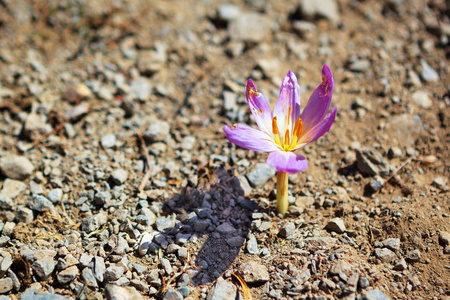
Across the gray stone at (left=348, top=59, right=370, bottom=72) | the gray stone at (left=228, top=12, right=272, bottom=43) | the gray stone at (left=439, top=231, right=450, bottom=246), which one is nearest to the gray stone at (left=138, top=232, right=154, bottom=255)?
the gray stone at (left=439, top=231, right=450, bottom=246)

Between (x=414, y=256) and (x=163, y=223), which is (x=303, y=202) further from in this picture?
(x=163, y=223)

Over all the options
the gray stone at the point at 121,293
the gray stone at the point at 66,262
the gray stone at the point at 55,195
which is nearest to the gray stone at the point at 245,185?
the gray stone at the point at 121,293

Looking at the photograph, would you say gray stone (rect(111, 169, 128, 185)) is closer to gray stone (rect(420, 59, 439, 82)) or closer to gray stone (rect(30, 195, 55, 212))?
gray stone (rect(30, 195, 55, 212))

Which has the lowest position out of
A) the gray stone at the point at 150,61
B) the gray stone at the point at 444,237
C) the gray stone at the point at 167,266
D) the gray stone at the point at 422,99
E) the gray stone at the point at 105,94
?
the gray stone at the point at 167,266

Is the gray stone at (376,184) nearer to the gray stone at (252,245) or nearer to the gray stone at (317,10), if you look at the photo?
the gray stone at (252,245)

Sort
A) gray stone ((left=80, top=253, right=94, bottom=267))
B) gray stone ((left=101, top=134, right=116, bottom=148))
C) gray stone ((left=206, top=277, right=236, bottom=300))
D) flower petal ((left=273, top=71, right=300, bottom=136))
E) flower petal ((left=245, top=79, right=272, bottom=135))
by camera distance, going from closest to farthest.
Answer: gray stone ((left=206, top=277, right=236, bottom=300)), gray stone ((left=80, top=253, right=94, bottom=267)), flower petal ((left=245, top=79, right=272, bottom=135)), flower petal ((left=273, top=71, right=300, bottom=136)), gray stone ((left=101, top=134, right=116, bottom=148))
